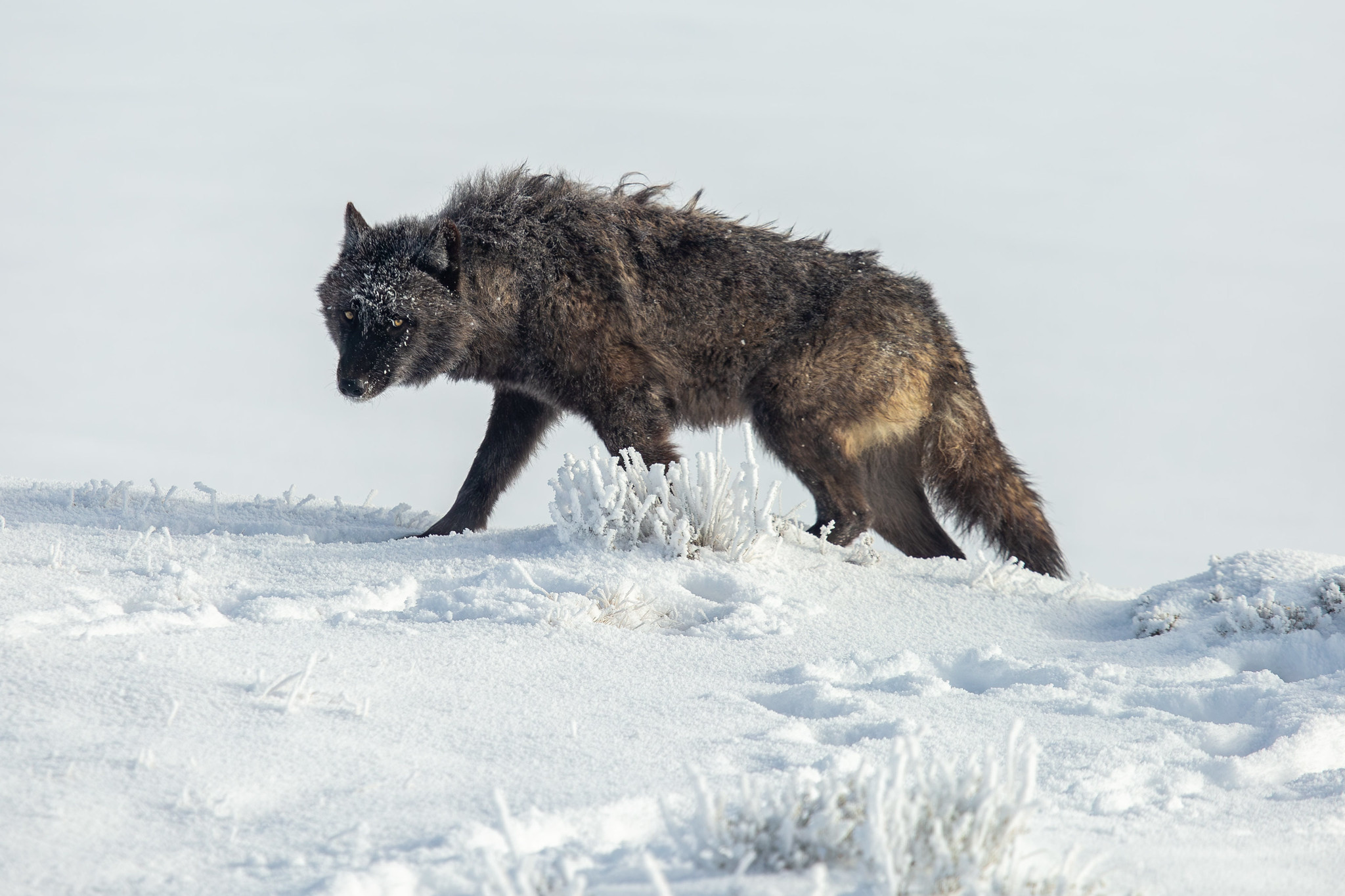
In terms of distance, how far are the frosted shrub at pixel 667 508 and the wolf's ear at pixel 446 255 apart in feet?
5.73

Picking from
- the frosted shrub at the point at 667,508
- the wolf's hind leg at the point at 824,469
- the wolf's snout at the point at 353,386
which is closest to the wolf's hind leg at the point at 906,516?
the wolf's hind leg at the point at 824,469

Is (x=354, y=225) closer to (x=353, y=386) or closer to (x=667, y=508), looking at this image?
(x=353, y=386)

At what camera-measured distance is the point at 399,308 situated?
646cm

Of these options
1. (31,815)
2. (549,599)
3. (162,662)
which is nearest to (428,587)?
(549,599)

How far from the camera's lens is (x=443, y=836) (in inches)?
90.6

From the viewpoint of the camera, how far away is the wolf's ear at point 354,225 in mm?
6766

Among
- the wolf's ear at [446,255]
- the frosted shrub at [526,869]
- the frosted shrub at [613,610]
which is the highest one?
the wolf's ear at [446,255]

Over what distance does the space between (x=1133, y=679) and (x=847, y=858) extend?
7.92 ft

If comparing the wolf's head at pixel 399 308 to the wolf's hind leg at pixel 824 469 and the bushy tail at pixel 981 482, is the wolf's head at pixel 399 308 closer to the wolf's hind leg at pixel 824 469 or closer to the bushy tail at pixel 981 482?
the wolf's hind leg at pixel 824 469

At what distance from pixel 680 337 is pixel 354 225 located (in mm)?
2131

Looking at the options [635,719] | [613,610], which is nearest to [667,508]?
[613,610]

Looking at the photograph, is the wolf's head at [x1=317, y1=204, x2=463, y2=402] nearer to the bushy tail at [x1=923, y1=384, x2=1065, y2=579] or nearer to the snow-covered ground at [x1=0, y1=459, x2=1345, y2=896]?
the snow-covered ground at [x1=0, y1=459, x2=1345, y2=896]

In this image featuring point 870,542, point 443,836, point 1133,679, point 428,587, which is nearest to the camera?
point 443,836

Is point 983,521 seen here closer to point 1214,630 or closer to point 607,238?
point 1214,630
